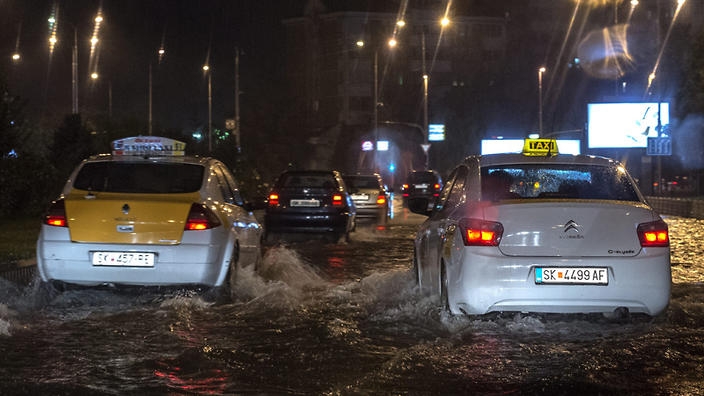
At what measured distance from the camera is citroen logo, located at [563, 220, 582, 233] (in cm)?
741

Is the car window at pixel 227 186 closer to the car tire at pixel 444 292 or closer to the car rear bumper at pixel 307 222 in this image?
the car tire at pixel 444 292

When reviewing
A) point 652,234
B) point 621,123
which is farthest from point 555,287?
point 621,123

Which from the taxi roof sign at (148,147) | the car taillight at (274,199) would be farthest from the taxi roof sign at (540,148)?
the car taillight at (274,199)

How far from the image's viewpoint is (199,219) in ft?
30.5

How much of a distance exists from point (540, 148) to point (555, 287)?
5.60 ft

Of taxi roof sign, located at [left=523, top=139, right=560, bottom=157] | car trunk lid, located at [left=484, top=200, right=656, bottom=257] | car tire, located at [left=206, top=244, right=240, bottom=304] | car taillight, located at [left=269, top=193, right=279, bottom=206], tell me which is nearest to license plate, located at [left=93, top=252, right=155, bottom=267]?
car tire, located at [left=206, top=244, right=240, bottom=304]

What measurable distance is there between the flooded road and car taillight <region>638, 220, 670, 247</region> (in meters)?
0.66

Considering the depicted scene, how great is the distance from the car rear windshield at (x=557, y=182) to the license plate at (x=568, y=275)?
30.7 inches

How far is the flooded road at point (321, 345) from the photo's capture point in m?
6.12

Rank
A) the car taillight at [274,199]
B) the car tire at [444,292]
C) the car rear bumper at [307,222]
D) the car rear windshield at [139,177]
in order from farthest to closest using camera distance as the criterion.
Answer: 1. the car taillight at [274,199]
2. the car rear bumper at [307,222]
3. the car rear windshield at [139,177]
4. the car tire at [444,292]

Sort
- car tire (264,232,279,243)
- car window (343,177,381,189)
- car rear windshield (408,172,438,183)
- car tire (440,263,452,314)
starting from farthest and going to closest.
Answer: car rear windshield (408,172,438,183)
car window (343,177,381,189)
car tire (264,232,279,243)
car tire (440,263,452,314)

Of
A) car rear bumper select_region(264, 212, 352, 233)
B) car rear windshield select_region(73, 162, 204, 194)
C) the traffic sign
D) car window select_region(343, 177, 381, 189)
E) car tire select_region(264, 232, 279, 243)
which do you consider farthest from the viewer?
the traffic sign

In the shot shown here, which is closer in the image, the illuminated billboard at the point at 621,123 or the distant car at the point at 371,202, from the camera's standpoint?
the distant car at the point at 371,202

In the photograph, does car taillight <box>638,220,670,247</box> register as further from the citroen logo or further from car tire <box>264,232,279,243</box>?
car tire <box>264,232,279,243</box>
